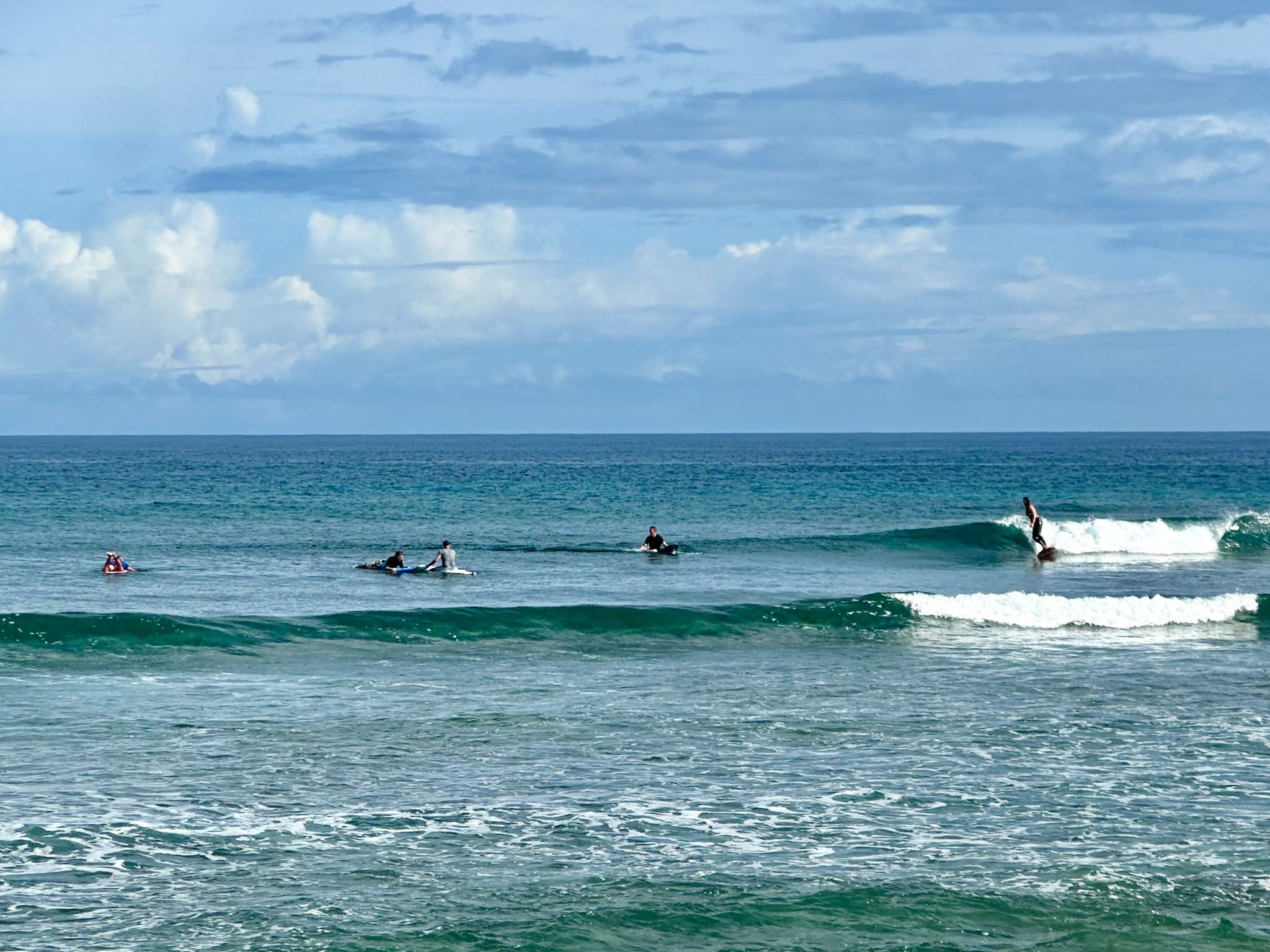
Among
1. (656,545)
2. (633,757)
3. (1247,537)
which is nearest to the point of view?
(633,757)

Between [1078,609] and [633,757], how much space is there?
17.6 metres

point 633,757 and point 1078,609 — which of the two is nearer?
point 633,757

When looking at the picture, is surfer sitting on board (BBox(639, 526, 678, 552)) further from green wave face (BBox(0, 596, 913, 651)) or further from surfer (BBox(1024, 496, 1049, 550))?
green wave face (BBox(0, 596, 913, 651))

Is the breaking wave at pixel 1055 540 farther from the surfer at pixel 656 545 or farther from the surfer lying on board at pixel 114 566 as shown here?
the surfer lying on board at pixel 114 566

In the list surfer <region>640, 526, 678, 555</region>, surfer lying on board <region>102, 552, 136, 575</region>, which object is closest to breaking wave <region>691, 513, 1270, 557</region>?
surfer <region>640, 526, 678, 555</region>

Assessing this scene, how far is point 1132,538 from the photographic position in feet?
174

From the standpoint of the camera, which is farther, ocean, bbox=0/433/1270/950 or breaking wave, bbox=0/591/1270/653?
breaking wave, bbox=0/591/1270/653

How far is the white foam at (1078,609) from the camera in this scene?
31.7 m

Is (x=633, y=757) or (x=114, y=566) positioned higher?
(x=114, y=566)

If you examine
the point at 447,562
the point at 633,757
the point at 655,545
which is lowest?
the point at 633,757

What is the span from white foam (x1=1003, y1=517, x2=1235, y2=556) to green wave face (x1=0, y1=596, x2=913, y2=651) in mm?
23179

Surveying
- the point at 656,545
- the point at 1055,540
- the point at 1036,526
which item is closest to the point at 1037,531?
the point at 1036,526

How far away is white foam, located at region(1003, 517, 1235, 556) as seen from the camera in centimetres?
5219

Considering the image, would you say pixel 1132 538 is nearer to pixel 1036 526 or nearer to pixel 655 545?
pixel 1036 526
